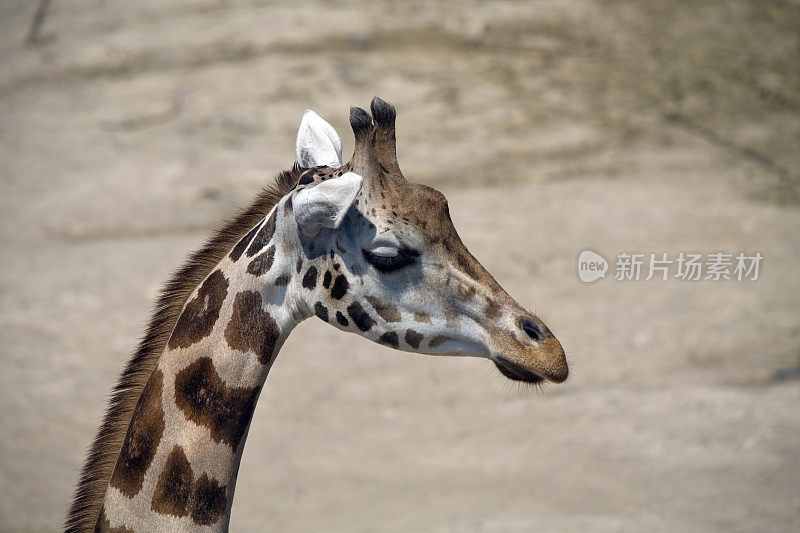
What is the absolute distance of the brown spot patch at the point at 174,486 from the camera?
10.5 feet

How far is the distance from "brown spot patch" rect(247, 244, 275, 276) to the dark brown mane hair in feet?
0.98

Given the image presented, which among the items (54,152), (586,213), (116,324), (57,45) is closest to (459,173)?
(586,213)

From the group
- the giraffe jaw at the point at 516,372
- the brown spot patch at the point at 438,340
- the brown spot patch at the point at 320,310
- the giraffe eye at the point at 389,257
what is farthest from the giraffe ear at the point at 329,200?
the giraffe jaw at the point at 516,372

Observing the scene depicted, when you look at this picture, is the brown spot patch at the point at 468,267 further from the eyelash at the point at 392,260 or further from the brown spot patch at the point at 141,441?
the brown spot patch at the point at 141,441

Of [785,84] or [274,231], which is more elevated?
[785,84]

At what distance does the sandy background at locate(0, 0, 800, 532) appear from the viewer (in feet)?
24.8

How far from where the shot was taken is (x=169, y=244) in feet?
34.4

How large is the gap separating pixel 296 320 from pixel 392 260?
48 centimetres

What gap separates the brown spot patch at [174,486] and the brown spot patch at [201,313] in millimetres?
437

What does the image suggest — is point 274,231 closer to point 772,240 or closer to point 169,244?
point 169,244

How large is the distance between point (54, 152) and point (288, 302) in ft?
34.8

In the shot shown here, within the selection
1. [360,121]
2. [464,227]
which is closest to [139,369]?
[360,121]
